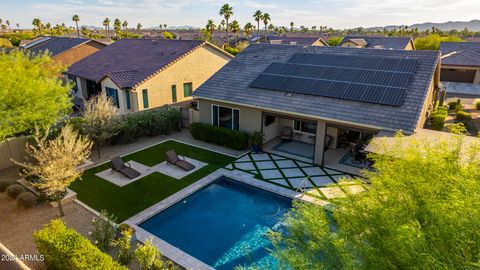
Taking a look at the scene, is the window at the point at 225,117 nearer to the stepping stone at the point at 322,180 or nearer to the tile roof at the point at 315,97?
the tile roof at the point at 315,97

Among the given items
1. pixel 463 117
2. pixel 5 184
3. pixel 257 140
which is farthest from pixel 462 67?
pixel 5 184

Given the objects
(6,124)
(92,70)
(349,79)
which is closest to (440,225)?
(349,79)

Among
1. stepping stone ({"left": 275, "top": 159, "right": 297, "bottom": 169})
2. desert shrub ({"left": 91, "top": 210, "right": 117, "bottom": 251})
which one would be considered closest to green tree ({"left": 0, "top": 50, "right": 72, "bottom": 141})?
desert shrub ({"left": 91, "top": 210, "right": 117, "bottom": 251})

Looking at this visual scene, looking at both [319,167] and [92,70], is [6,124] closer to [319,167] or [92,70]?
[319,167]

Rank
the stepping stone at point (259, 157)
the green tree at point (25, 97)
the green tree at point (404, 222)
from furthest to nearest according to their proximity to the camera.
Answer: the stepping stone at point (259, 157), the green tree at point (25, 97), the green tree at point (404, 222)

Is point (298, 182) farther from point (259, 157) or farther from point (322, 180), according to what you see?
point (259, 157)

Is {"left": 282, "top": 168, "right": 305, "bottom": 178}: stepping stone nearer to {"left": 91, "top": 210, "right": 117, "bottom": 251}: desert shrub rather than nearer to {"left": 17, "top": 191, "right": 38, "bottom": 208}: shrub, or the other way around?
{"left": 91, "top": 210, "right": 117, "bottom": 251}: desert shrub

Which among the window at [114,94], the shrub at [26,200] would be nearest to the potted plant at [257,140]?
the shrub at [26,200]
